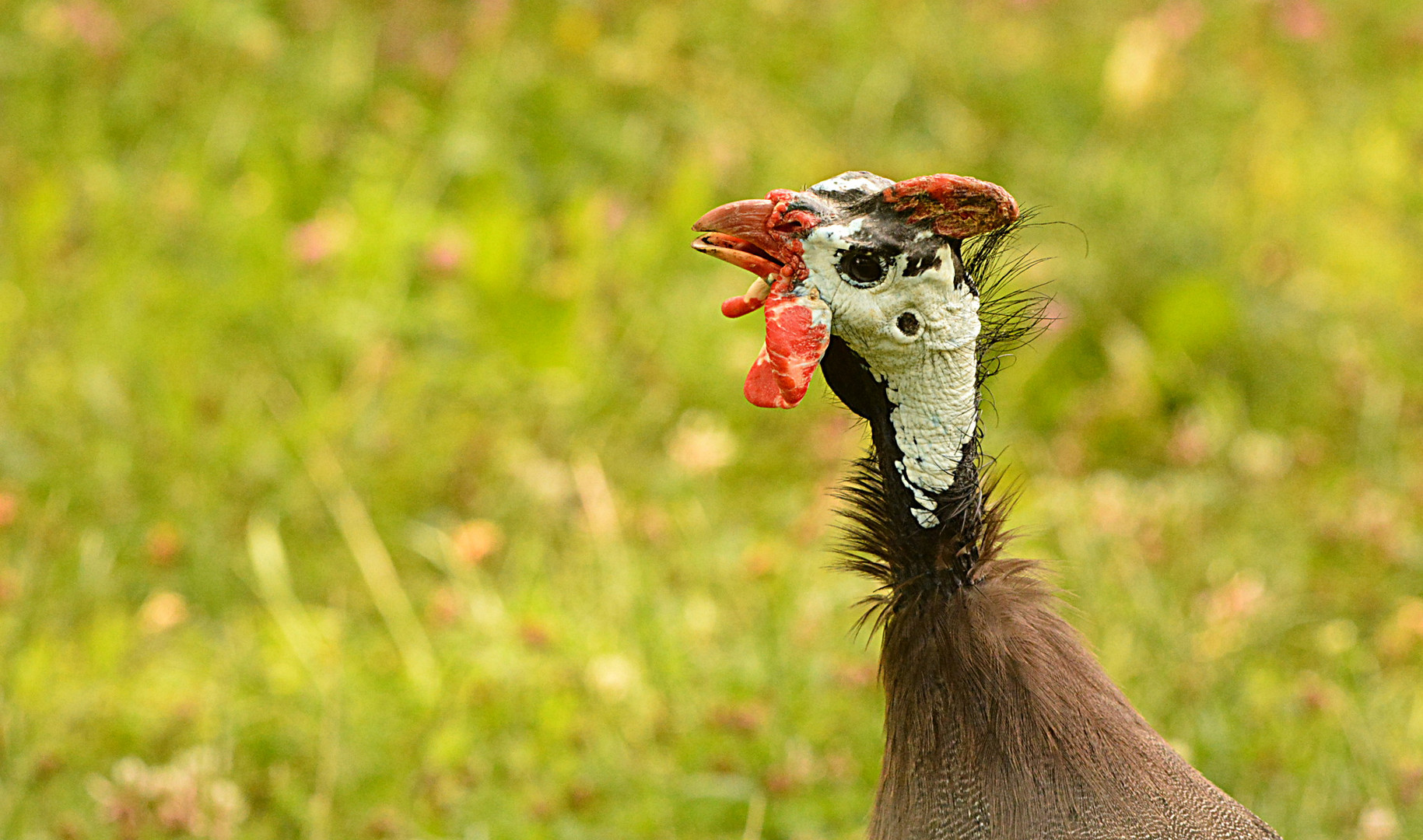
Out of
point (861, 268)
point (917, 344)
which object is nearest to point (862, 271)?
point (861, 268)

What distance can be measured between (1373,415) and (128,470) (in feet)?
10.4

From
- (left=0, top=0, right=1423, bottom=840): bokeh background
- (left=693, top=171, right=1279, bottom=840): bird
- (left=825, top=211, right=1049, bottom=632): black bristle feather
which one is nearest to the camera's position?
(left=693, top=171, right=1279, bottom=840): bird

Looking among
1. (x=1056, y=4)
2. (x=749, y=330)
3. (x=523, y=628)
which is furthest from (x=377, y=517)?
(x=1056, y=4)

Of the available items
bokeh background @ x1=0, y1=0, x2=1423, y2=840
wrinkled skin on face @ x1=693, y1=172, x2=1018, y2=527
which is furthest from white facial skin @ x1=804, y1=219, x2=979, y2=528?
bokeh background @ x1=0, y1=0, x2=1423, y2=840

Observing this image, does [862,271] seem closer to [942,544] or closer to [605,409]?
[942,544]

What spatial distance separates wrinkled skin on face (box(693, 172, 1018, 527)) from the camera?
63.4 inches

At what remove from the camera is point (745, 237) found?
168 centimetres

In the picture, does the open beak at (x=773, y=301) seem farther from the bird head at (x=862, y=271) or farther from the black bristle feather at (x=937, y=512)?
the black bristle feather at (x=937, y=512)

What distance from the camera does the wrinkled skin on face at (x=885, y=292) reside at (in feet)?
5.29

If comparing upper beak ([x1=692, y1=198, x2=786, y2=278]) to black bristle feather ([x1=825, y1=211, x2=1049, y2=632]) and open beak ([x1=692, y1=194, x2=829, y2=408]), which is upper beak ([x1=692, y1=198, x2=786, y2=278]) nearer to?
open beak ([x1=692, y1=194, x2=829, y2=408])

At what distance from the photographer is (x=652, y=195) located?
453 centimetres

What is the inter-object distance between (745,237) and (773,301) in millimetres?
88

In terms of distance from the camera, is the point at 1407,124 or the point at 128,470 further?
the point at 1407,124

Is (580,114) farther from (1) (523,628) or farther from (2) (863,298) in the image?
(2) (863,298)
